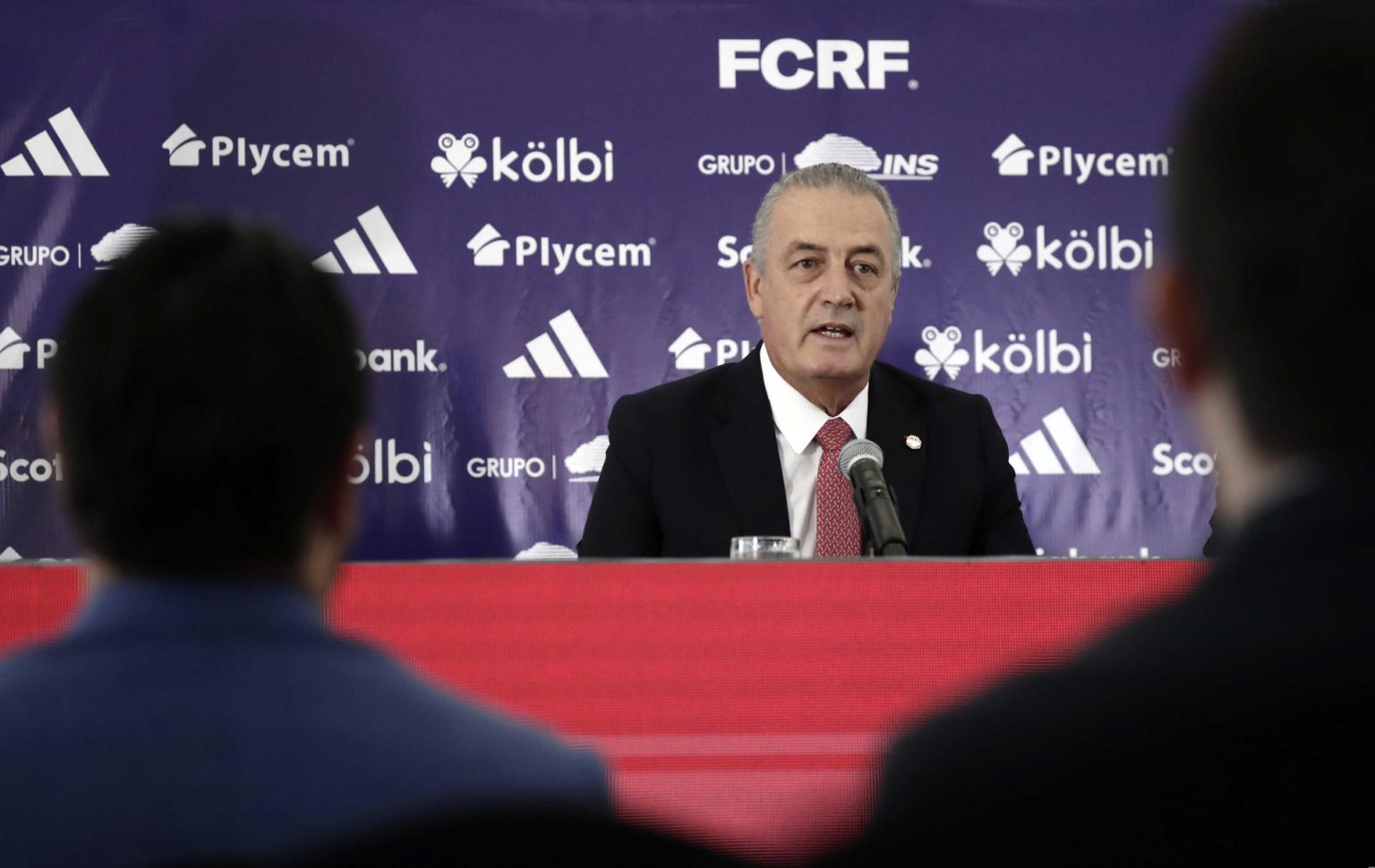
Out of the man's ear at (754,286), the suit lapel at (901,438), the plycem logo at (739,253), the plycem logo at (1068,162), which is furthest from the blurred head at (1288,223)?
the plycem logo at (1068,162)

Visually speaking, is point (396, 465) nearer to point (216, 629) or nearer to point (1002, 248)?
point (1002, 248)

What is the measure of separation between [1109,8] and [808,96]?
0.82 meters

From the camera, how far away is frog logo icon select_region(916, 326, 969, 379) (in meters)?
3.91

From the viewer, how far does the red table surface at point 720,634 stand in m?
1.30

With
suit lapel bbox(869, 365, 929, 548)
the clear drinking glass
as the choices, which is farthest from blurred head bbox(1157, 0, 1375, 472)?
suit lapel bbox(869, 365, 929, 548)

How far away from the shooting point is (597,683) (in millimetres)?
1326

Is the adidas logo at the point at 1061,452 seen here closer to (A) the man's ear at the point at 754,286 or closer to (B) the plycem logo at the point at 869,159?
(B) the plycem logo at the point at 869,159

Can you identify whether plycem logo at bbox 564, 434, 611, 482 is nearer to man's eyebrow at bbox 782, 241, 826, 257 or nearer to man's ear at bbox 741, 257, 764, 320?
man's ear at bbox 741, 257, 764, 320

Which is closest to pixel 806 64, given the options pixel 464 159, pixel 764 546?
pixel 464 159

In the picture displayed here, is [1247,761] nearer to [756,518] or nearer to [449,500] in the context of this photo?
[756,518]

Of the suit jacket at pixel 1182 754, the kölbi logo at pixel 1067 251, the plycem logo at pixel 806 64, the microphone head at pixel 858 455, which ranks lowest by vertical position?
the suit jacket at pixel 1182 754

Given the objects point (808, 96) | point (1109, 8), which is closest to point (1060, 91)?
point (1109, 8)

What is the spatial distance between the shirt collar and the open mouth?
4.2 inches

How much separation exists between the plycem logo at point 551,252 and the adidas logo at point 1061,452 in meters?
1.11
